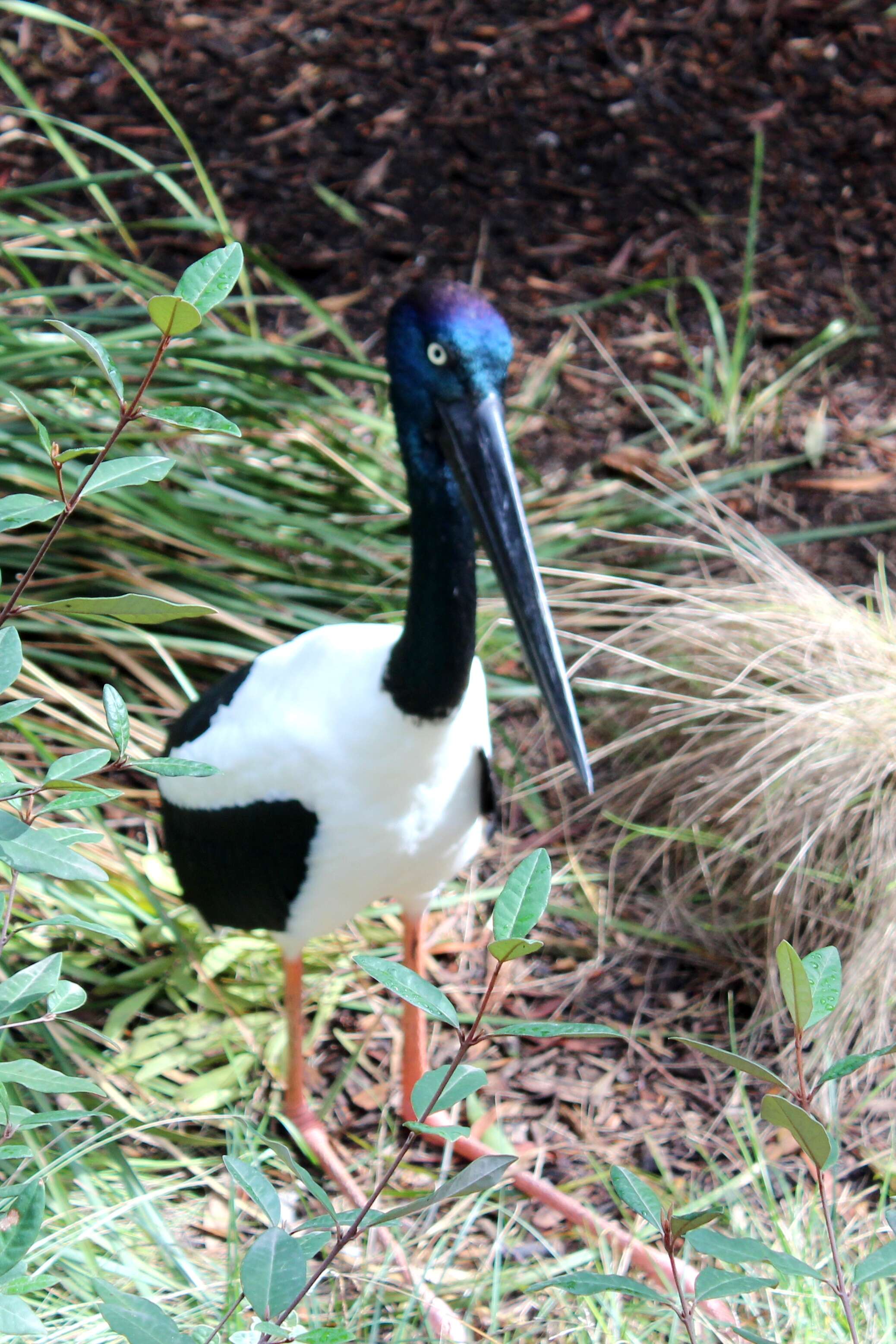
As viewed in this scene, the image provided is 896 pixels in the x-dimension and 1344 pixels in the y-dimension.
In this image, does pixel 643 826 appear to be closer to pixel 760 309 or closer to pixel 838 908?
pixel 838 908

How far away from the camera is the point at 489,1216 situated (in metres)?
2.11

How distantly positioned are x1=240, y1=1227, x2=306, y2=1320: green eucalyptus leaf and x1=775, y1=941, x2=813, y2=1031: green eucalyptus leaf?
0.37 m

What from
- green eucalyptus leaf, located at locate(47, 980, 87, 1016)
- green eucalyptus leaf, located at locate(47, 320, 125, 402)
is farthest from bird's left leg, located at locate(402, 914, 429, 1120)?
green eucalyptus leaf, located at locate(47, 320, 125, 402)

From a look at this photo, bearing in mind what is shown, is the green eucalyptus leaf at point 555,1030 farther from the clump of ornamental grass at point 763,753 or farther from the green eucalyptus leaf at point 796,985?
the clump of ornamental grass at point 763,753

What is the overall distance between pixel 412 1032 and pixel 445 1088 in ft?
4.28

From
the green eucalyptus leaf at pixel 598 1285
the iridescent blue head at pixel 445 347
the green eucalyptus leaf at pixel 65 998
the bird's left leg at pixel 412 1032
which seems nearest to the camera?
the green eucalyptus leaf at pixel 598 1285

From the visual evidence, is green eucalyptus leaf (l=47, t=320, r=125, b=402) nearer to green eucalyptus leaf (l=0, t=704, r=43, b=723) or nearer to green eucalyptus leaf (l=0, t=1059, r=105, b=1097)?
green eucalyptus leaf (l=0, t=704, r=43, b=723)

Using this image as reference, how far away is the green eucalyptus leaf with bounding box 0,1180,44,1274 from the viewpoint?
0.87 metres

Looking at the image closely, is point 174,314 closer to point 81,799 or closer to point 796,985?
point 81,799

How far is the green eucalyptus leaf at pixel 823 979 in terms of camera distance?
0.92m

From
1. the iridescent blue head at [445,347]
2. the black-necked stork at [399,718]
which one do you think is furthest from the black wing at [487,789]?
the iridescent blue head at [445,347]

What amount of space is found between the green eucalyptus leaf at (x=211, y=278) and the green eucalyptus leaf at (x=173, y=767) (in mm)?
335

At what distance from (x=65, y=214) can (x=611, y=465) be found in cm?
185

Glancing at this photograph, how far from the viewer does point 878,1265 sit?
3.02 feet
